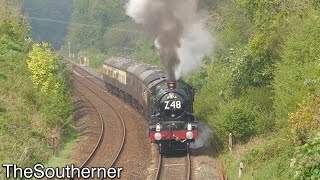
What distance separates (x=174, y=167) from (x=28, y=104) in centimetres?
862

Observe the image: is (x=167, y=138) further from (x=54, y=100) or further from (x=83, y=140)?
(x=54, y=100)

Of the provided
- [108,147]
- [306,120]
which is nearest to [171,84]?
[108,147]

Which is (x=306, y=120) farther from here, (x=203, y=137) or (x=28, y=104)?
(x=28, y=104)

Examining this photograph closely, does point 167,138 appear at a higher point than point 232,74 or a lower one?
lower

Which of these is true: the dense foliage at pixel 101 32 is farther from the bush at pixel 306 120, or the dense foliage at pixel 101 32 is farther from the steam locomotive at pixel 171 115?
the bush at pixel 306 120

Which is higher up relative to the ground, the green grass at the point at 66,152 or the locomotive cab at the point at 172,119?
the locomotive cab at the point at 172,119

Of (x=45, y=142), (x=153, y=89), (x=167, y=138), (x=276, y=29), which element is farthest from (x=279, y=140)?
(x=45, y=142)

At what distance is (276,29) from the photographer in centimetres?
2317

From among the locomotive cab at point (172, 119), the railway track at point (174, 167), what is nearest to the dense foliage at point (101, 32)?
the locomotive cab at point (172, 119)

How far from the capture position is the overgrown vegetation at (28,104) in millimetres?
17672

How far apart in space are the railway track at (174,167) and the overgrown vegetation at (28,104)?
15.3 ft

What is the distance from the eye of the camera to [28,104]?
22703mm

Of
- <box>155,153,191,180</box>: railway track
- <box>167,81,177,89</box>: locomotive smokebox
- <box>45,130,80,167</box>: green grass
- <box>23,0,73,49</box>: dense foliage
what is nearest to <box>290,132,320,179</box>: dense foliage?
<box>155,153,191,180</box>: railway track

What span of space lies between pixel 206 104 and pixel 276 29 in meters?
5.38
